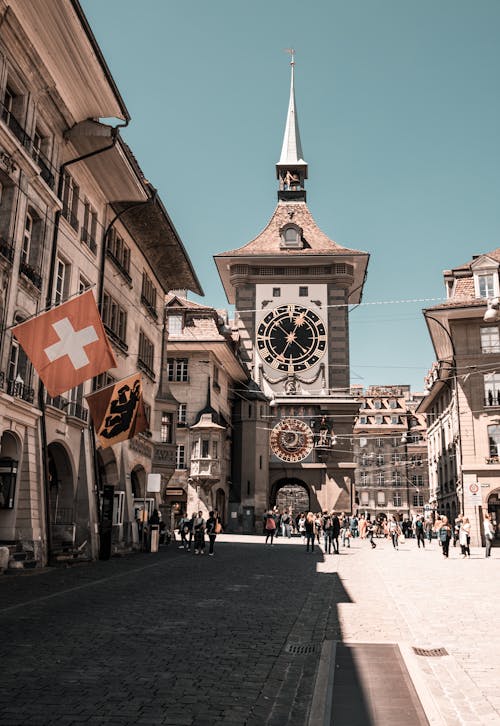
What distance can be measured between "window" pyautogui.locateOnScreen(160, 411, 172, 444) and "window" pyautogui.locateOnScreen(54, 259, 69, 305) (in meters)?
13.3

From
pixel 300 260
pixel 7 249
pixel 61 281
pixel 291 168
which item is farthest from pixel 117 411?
pixel 291 168

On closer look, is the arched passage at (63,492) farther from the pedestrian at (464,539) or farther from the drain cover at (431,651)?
the drain cover at (431,651)

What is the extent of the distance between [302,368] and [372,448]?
52.7m

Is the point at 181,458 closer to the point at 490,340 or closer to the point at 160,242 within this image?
the point at 160,242

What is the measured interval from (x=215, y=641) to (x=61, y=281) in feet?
55.2

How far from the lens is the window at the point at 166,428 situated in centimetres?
3621

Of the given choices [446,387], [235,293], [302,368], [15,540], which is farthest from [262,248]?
[15,540]

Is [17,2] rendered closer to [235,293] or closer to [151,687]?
[151,687]

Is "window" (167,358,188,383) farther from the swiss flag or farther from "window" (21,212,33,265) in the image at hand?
the swiss flag

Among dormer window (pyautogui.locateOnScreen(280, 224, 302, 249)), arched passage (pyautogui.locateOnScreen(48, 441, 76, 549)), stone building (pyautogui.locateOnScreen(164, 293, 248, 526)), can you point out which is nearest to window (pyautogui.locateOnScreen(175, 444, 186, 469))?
stone building (pyautogui.locateOnScreen(164, 293, 248, 526))

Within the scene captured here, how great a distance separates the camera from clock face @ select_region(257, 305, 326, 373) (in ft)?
202

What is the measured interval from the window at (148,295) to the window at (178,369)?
46.0ft

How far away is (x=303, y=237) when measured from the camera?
2589 inches

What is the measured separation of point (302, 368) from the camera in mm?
61406
